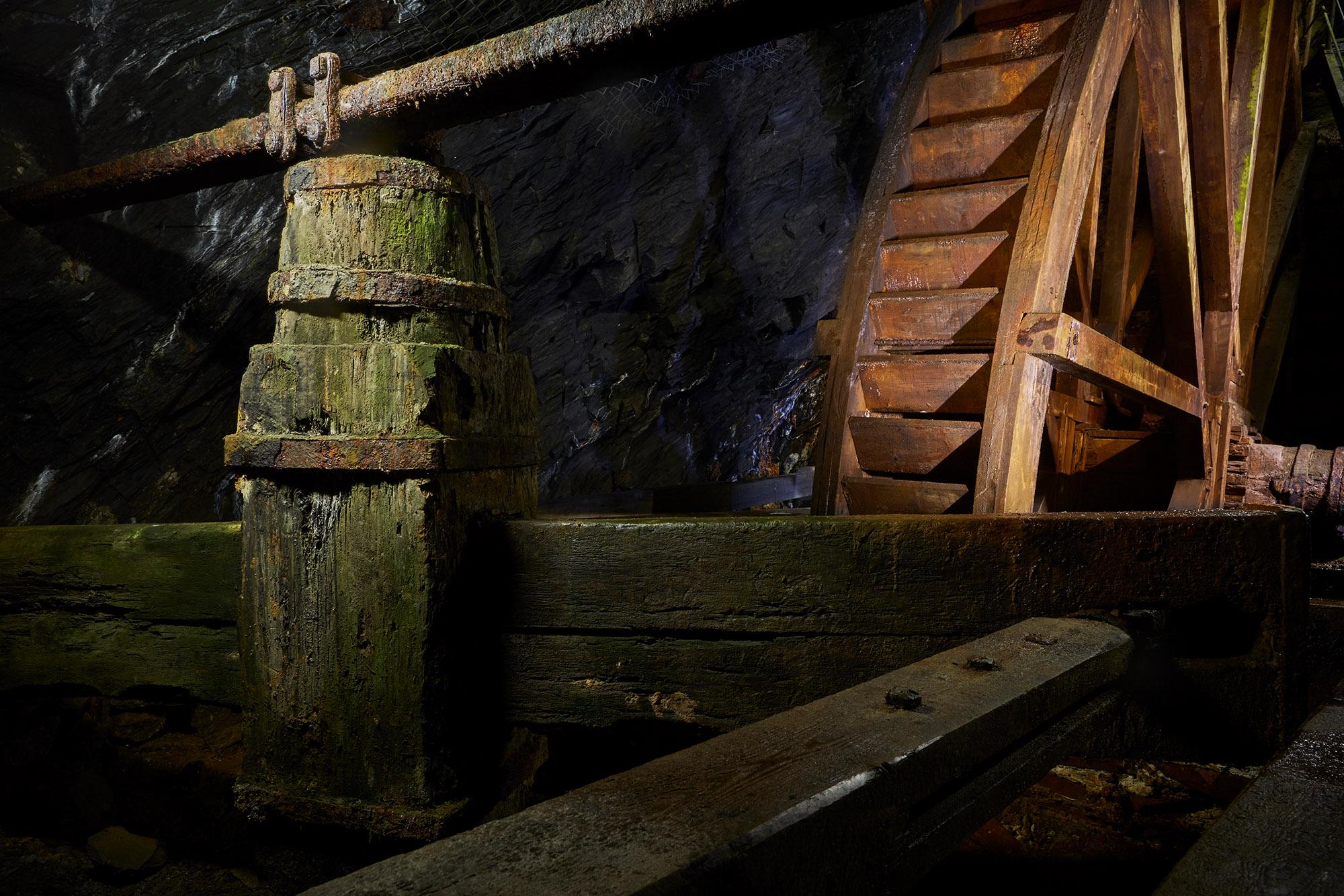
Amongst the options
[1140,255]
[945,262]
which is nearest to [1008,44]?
[945,262]

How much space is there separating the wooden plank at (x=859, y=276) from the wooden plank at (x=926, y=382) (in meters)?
0.09

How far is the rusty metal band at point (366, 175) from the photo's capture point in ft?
5.75

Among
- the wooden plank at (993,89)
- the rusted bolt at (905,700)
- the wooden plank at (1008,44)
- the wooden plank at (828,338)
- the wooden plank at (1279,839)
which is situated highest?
the wooden plank at (1008,44)

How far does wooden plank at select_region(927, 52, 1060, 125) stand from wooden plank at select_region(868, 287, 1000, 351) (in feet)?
3.23

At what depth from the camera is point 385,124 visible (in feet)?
6.45

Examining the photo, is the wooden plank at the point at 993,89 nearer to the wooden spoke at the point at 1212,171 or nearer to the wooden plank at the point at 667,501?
the wooden spoke at the point at 1212,171

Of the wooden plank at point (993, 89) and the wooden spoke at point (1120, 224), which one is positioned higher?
the wooden plank at point (993, 89)

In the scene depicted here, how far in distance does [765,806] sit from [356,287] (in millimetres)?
1398

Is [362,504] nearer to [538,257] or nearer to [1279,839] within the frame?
[1279,839]

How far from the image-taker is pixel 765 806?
82 cm

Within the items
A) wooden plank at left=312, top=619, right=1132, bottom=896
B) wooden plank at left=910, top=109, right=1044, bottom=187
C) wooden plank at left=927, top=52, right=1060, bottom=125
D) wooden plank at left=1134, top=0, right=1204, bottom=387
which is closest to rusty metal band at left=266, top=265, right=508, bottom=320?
wooden plank at left=312, top=619, right=1132, bottom=896

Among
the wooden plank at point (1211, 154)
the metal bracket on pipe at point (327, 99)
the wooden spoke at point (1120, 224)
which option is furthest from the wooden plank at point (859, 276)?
the metal bracket on pipe at point (327, 99)

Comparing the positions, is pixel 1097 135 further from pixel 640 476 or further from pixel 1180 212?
pixel 640 476

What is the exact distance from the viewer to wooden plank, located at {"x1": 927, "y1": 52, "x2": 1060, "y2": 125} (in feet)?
11.7
